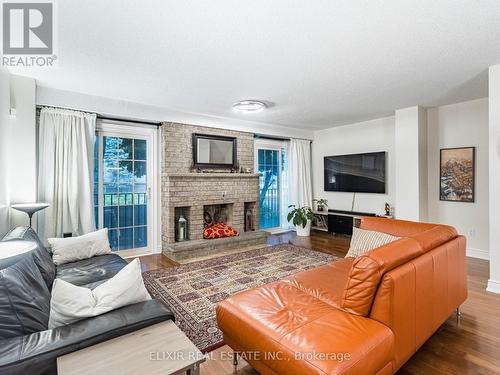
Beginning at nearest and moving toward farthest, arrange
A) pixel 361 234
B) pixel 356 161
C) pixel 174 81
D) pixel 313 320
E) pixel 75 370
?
1. pixel 75 370
2. pixel 313 320
3. pixel 361 234
4. pixel 174 81
5. pixel 356 161

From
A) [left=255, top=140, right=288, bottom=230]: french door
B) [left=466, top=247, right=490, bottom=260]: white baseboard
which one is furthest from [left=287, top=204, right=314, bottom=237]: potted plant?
[left=466, top=247, right=490, bottom=260]: white baseboard

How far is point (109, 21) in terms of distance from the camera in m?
1.99

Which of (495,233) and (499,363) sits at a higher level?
(495,233)

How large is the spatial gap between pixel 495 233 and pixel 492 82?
1.64 metres

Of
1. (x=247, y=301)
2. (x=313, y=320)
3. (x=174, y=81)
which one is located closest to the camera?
(x=313, y=320)

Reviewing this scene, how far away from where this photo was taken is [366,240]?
257 centimetres

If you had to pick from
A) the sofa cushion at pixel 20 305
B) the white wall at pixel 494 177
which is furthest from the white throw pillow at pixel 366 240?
the sofa cushion at pixel 20 305

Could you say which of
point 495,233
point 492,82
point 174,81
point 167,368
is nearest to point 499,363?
point 495,233

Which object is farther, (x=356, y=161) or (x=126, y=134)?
(x=356, y=161)

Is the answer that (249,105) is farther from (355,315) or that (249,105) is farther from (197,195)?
(355,315)

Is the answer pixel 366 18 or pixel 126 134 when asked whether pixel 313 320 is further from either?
pixel 126 134

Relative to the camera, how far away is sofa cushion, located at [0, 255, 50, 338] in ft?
4.04

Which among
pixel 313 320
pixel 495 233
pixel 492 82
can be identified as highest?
pixel 492 82

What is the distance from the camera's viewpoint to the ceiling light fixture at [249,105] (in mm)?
3979
